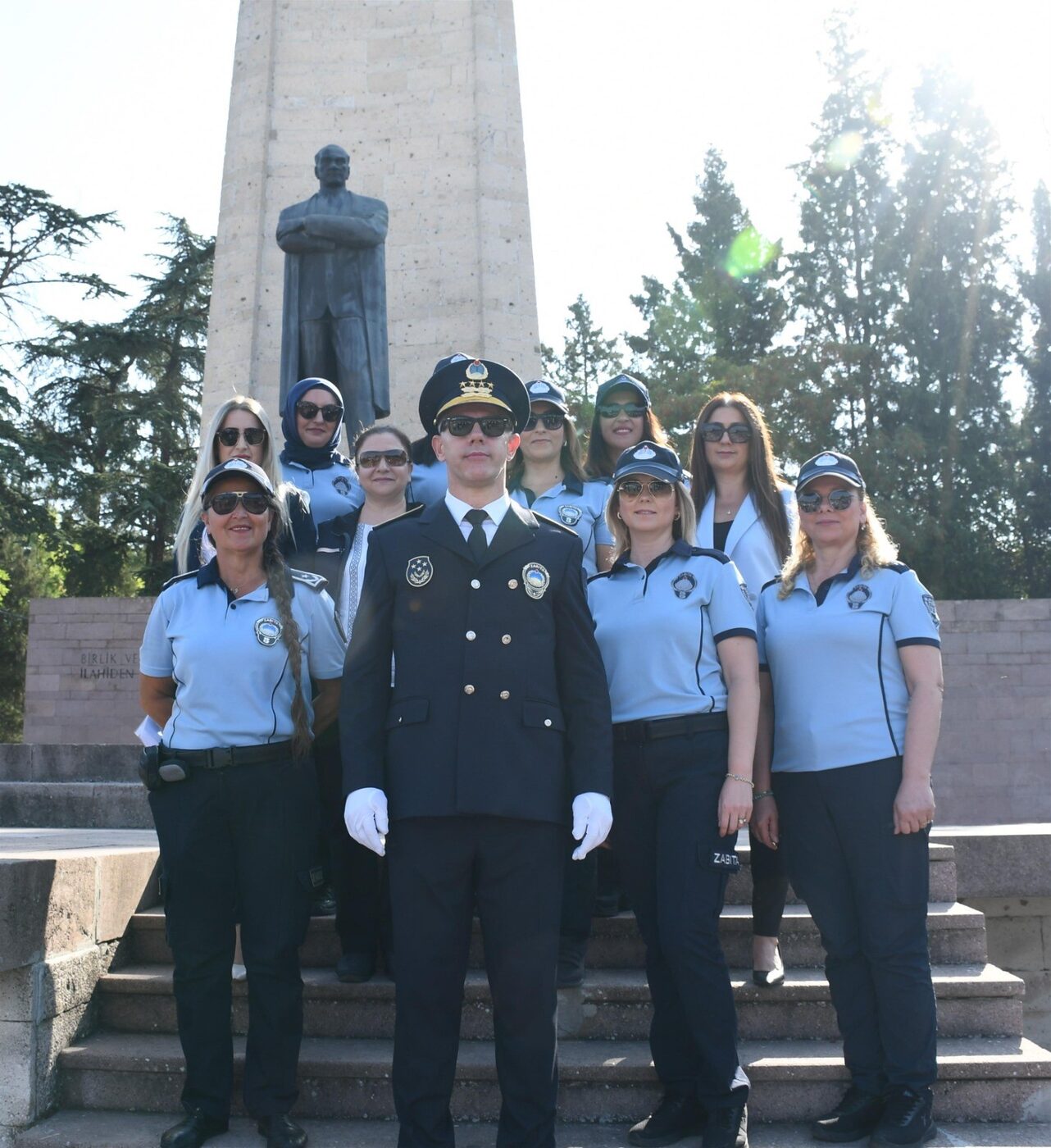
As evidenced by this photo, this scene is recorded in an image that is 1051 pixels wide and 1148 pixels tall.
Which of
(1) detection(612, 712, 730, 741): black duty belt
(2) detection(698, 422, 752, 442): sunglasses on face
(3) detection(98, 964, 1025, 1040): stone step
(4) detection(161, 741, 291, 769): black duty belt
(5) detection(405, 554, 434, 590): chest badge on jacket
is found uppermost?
(2) detection(698, 422, 752, 442): sunglasses on face

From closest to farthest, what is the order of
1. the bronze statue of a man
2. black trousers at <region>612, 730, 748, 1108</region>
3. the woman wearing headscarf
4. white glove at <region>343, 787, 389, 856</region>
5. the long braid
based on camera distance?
white glove at <region>343, 787, 389, 856</region> → black trousers at <region>612, 730, 748, 1108</region> → the long braid → the woman wearing headscarf → the bronze statue of a man

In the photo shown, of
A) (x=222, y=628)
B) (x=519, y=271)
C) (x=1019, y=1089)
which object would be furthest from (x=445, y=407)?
(x=519, y=271)

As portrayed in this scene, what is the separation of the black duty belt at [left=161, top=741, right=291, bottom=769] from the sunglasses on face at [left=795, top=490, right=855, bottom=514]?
1.75 meters

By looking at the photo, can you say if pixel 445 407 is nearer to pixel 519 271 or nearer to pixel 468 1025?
pixel 468 1025

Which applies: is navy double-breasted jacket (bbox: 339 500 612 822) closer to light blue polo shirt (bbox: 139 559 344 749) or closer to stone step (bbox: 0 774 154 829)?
light blue polo shirt (bbox: 139 559 344 749)

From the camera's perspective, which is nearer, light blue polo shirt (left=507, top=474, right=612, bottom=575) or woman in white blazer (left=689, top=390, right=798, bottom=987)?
woman in white blazer (left=689, top=390, right=798, bottom=987)

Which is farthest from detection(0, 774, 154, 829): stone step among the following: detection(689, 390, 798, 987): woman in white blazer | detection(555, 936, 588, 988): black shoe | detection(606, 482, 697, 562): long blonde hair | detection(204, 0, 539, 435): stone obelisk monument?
detection(204, 0, 539, 435): stone obelisk monument

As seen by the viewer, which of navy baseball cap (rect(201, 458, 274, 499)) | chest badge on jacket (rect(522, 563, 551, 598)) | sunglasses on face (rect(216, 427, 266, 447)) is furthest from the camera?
sunglasses on face (rect(216, 427, 266, 447))

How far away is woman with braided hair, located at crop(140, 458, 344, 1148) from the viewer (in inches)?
133

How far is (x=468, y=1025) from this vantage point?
396cm

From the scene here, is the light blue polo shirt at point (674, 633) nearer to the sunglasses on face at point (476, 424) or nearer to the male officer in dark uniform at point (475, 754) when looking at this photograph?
the male officer in dark uniform at point (475, 754)

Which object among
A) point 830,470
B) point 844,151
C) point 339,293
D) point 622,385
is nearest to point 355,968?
point 830,470

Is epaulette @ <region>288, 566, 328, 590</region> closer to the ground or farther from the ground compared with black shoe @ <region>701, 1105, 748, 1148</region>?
farther from the ground

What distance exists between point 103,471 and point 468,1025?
930 inches
